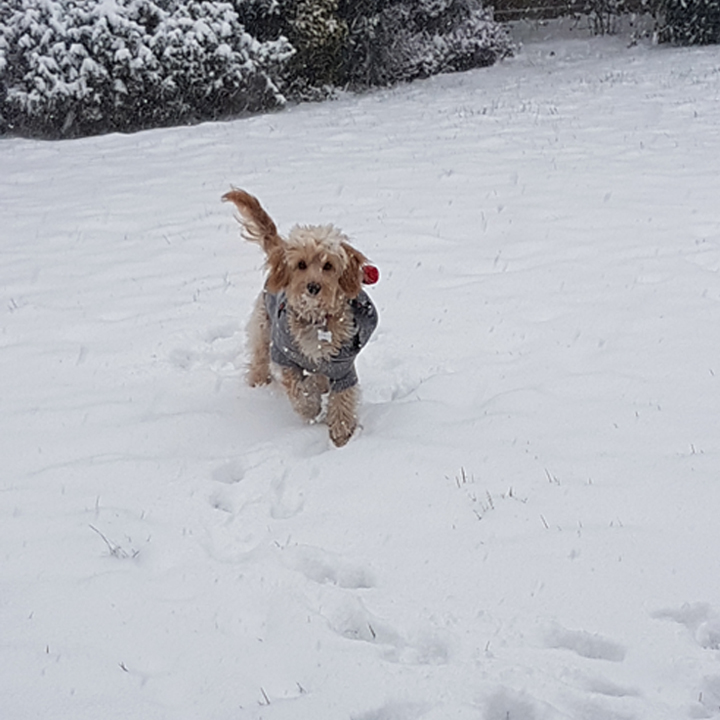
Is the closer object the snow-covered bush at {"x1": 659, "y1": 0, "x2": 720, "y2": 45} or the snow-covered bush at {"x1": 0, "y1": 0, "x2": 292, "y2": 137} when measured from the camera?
the snow-covered bush at {"x1": 0, "y1": 0, "x2": 292, "y2": 137}

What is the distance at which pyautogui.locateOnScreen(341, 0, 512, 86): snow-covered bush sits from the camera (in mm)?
14312

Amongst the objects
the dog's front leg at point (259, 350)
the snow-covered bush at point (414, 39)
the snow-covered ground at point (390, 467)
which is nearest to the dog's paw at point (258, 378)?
the dog's front leg at point (259, 350)

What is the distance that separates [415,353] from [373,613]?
239 centimetres

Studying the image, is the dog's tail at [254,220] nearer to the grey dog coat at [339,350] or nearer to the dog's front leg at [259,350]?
the grey dog coat at [339,350]

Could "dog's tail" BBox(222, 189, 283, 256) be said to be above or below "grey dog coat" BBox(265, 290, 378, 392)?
above

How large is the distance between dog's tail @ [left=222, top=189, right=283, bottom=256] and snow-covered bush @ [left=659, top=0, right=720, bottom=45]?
559 inches

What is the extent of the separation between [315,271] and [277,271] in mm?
224

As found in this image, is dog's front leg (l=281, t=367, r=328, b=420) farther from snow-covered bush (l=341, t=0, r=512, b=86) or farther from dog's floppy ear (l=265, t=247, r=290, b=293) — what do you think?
snow-covered bush (l=341, t=0, r=512, b=86)

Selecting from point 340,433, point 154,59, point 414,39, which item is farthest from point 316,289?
point 414,39

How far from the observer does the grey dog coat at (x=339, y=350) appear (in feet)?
13.8

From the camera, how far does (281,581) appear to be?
3.05m

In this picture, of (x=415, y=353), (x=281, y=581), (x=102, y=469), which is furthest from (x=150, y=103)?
(x=281, y=581)

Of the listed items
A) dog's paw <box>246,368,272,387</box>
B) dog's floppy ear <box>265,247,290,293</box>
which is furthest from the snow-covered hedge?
dog's floppy ear <box>265,247,290,293</box>

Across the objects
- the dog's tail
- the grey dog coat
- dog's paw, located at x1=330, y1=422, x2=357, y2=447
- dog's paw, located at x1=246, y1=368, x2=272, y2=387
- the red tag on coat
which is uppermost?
the dog's tail
